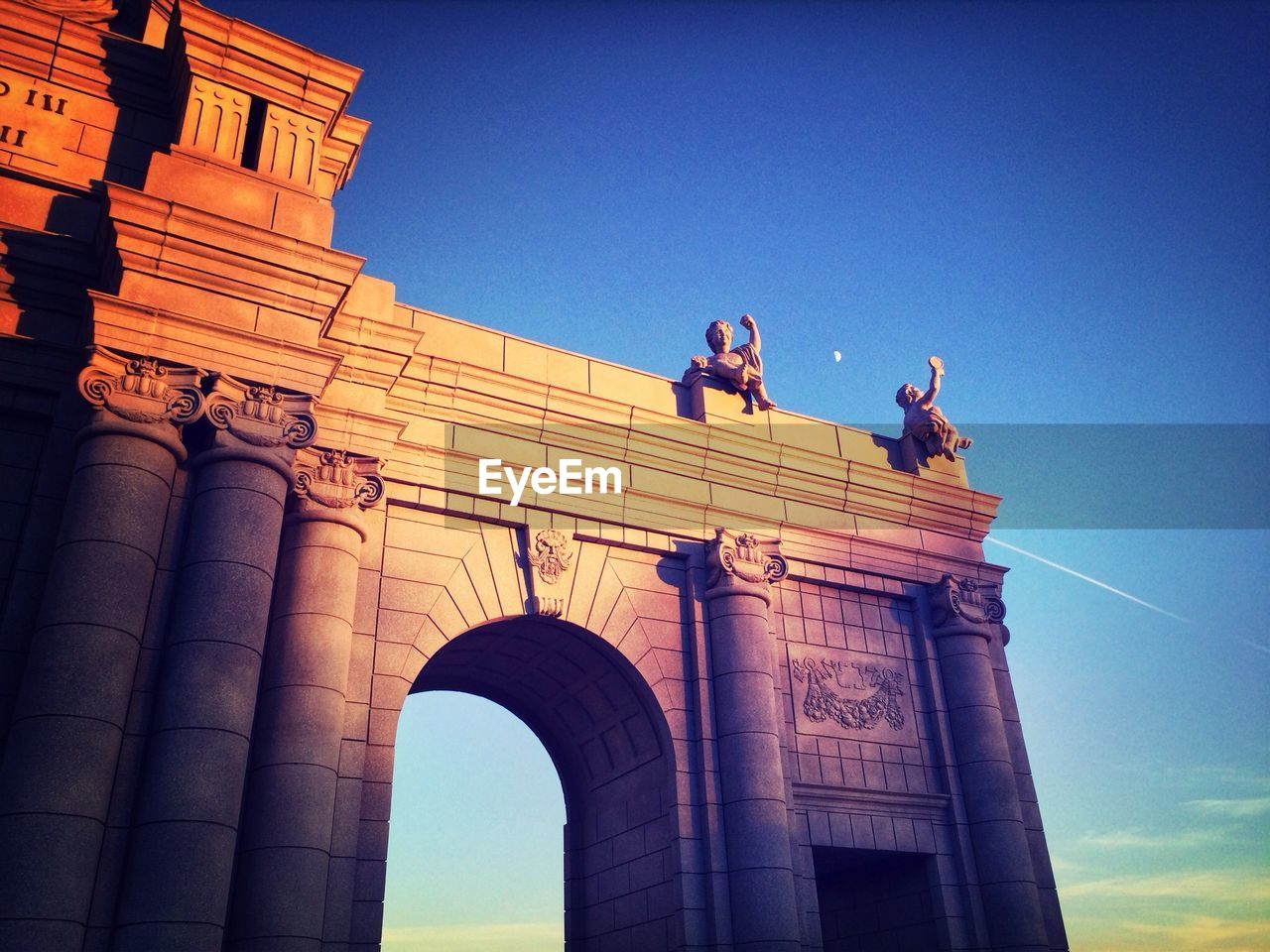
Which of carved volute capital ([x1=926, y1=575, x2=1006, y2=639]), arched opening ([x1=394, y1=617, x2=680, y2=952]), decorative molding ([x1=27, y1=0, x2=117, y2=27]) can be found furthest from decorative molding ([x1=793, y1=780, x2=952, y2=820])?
decorative molding ([x1=27, y1=0, x2=117, y2=27])

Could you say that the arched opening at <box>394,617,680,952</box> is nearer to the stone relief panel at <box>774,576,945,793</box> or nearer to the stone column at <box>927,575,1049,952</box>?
the stone relief panel at <box>774,576,945,793</box>

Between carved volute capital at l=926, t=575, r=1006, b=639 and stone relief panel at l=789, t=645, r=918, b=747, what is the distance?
148 cm

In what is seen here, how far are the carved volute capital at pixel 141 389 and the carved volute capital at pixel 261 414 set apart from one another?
0.93ft

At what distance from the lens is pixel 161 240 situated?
14492mm

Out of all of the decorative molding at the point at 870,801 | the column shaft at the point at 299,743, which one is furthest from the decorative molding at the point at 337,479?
the decorative molding at the point at 870,801

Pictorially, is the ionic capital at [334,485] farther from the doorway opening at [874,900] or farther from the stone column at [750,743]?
the doorway opening at [874,900]

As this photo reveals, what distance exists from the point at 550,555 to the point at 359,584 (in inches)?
133

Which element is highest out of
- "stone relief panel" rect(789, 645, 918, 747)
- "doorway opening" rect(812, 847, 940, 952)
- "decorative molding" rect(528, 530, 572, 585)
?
"decorative molding" rect(528, 530, 572, 585)

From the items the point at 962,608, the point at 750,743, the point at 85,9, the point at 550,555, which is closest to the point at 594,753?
the point at 750,743

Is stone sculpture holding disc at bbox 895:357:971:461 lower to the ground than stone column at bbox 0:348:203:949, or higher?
higher

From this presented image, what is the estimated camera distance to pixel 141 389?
45.1 ft

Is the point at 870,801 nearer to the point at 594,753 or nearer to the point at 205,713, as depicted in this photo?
the point at 594,753

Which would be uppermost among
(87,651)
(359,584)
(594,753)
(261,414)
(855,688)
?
(261,414)

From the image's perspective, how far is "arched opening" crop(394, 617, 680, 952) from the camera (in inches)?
696
